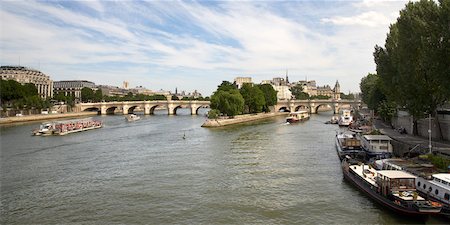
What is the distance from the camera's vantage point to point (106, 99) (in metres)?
175

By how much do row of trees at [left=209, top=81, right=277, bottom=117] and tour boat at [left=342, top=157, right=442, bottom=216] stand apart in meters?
56.6

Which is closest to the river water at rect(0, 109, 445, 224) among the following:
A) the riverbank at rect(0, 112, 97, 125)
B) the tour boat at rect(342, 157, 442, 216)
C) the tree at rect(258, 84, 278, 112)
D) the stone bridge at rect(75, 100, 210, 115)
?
the tour boat at rect(342, 157, 442, 216)

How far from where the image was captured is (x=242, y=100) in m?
93.6

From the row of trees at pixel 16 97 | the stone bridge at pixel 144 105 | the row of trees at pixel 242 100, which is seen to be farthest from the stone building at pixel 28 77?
the row of trees at pixel 242 100

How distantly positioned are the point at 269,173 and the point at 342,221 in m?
11.8

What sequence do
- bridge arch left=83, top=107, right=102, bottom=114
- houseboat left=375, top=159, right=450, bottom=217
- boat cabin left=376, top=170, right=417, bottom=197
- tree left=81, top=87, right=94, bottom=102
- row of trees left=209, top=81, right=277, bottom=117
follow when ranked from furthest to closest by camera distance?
1. tree left=81, top=87, right=94, bottom=102
2. bridge arch left=83, top=107, right=102, bottom=114
3. row of trees left=209, top=81, right=277, bottom=117
4. boat cabin left=376, top=170, right=417, bottom=197
5. houseboat left=375, top=159, right=450, bottom=217

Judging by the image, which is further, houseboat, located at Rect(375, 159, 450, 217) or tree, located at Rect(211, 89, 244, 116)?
tree, located at Rect(211, 89, 244, 116)

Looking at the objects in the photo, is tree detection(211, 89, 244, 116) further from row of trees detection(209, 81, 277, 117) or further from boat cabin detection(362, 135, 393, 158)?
boat cabin detection(362, 135, 393, 158)

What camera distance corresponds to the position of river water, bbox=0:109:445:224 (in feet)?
71.9

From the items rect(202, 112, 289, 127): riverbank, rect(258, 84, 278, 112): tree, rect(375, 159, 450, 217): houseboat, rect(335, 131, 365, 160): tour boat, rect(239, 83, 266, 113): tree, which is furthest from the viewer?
rect(258, 84, 278, 112): tree

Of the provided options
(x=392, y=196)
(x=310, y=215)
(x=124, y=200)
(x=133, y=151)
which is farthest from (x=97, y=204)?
(x=133, y=151)

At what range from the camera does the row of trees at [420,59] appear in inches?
1190

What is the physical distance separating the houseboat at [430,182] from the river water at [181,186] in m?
1.38

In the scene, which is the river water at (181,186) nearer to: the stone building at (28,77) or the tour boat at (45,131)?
the tour boat at (45,131)
